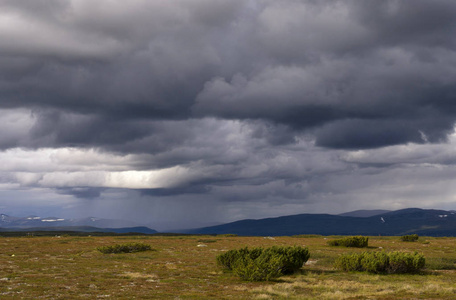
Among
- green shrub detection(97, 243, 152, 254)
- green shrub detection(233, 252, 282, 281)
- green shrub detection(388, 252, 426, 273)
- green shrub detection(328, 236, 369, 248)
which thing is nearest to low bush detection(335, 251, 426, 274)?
green shrub detection(388, 252, 426, 273)

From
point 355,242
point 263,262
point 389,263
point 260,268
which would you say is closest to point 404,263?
point 389,263

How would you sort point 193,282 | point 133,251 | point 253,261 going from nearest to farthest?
point 193,282
point 253,261
point 133,251

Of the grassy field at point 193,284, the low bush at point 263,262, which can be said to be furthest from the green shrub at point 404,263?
the low bush at point 263,262

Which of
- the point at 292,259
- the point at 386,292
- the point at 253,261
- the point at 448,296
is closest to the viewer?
the point at 448,296

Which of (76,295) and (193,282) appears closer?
(76,295)

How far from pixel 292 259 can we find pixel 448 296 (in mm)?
16032

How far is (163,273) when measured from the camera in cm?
3891

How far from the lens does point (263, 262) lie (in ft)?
116

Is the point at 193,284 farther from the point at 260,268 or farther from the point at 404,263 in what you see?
the point at 404,263

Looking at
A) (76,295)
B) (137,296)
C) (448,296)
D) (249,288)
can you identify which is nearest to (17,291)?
(76,295)

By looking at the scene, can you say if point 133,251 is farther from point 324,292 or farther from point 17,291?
point 324,292

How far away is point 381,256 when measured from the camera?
39.5 metres

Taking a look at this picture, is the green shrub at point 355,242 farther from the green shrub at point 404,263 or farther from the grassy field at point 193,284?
the green shrub at point 404,263

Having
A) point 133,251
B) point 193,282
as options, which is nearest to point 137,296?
point 193,282
